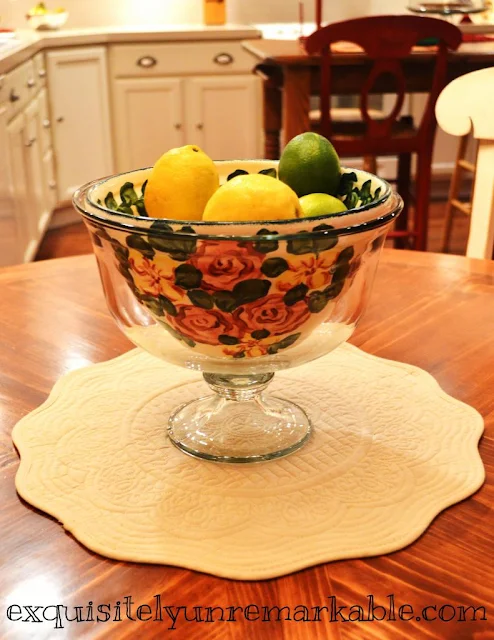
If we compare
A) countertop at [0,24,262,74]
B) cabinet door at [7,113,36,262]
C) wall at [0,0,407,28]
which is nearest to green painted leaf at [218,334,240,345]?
cabinet door at [7,113,36,262]

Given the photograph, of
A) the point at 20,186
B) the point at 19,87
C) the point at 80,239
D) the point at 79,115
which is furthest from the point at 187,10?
the point at 20,186

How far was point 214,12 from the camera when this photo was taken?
4266 mm

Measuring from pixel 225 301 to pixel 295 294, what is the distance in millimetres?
52

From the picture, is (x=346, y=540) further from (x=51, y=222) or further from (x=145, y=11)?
(x=145, y=11)

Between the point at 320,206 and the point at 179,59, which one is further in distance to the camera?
the point at 179,59

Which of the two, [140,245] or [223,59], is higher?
Result: [140,245]

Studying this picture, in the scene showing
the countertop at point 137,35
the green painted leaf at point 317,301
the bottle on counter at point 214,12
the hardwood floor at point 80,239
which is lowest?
the hardwood floor at point 80,239

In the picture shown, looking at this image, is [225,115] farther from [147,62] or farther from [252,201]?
[252,201]

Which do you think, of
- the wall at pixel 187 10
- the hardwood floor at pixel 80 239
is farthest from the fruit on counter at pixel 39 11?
the hardwood floor at pixel 80 239

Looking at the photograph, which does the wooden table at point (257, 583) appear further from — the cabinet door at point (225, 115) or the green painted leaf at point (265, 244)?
the cabinet door at point (225, 115)

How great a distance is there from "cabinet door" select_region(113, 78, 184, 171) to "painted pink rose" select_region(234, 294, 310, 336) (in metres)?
3.50

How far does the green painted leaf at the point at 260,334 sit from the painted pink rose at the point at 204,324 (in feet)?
0.03

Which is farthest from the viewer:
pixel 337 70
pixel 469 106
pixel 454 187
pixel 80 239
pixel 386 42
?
pixel 80 239

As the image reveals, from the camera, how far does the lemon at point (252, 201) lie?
0.56 metres
